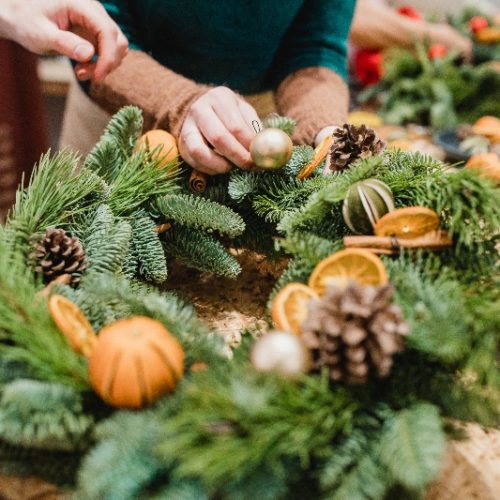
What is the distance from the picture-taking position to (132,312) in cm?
46

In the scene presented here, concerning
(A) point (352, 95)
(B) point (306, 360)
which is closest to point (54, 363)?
(B) point (306, 360)

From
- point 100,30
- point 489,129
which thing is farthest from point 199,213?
point 489,129

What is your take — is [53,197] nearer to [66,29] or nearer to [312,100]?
[66,29]

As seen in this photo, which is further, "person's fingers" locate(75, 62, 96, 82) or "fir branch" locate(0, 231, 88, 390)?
"person's fingers" locate(75, 62, 96, 82)

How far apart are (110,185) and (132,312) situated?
8.2 inches

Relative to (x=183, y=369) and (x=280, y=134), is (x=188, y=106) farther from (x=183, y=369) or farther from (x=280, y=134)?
(x=183, y=369)

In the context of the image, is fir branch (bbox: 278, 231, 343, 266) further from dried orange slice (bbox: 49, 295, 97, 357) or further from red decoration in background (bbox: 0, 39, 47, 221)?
red decoration in background (bbox: 0, 39, 47, 221)

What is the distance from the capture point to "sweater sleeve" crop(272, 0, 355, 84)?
0.97 meters

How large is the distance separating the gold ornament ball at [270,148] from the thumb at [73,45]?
22 cm

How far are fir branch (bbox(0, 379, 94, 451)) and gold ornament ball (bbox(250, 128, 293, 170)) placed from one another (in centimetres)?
31

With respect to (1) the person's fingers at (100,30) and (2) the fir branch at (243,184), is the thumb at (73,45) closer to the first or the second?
(1) the person's fingers at (100,30)

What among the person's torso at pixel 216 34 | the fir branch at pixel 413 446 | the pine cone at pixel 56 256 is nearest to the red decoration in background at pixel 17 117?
the person's torso at pixel 216 34

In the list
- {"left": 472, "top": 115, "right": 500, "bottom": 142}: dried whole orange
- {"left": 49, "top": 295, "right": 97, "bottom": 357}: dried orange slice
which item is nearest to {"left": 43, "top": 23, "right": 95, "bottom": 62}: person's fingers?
{"left": 49, "top": 295, "right": 97, "bottom": 357}: dried orange slice

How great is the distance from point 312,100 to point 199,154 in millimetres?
294
